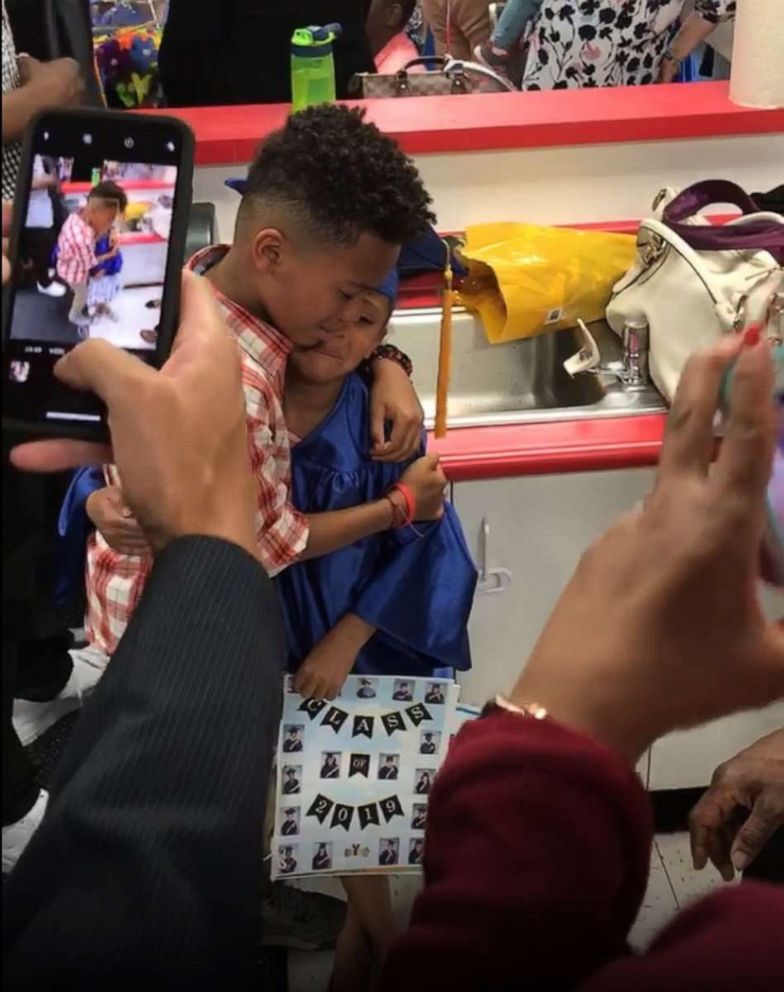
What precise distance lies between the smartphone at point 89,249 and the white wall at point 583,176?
113 centimetres

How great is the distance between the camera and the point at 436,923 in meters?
0.52

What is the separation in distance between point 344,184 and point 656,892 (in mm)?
1155

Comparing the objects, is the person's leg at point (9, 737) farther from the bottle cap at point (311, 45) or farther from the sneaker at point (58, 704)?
the bottle cap at point (311, 45)

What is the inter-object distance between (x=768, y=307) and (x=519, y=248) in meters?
0.42

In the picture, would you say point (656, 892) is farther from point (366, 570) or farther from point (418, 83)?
point (418, 83)

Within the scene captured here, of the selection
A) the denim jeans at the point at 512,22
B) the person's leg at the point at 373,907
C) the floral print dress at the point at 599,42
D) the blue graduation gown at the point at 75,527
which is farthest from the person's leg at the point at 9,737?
the denim jeans at the point at 512,22

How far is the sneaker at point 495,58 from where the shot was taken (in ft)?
8.89

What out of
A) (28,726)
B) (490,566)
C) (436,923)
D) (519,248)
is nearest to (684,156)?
(519,248)

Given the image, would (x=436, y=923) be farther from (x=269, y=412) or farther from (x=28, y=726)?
(x=28, y=726)

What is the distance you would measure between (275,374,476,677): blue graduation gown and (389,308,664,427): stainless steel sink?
411 mm

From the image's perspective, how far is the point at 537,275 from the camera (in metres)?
1.66

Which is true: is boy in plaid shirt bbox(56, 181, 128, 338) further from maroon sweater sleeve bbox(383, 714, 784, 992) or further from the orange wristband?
the orange wristband

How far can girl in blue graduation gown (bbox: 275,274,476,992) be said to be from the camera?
119 cm

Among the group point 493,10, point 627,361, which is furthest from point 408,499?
point 493,10
